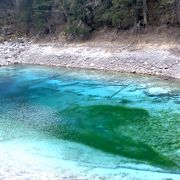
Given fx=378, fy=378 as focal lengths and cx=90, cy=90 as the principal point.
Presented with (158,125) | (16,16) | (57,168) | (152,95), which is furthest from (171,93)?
(16,16)

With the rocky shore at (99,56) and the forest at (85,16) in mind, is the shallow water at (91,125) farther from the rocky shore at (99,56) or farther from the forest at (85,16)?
the forest at (85,16)

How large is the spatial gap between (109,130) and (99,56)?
1598cm

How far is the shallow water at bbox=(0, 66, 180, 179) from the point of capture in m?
15.2

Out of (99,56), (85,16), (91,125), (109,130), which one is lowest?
(91,125)

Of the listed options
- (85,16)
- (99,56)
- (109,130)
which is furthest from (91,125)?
(85,16)

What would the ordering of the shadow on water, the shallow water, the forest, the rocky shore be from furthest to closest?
the forest, the rocky shore, the shadow on water, the shallow water

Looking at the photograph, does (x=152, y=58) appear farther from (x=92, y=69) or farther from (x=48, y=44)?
(x=48, y=44)

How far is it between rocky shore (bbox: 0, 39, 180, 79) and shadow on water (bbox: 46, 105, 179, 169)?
25.9ft

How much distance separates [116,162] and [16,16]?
3859cm

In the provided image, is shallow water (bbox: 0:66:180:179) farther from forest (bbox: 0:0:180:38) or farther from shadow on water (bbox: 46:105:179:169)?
forest (bbox: 0:0:180:38)

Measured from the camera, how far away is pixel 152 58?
99.3ft

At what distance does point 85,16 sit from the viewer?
128ft

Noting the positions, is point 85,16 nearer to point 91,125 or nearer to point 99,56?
point 99,56

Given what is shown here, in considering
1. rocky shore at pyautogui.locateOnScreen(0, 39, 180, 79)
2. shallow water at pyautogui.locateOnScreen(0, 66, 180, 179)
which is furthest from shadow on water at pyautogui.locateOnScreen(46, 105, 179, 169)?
rocky shore at pyautogui.locateOnScreen(0, 39, 180, 79)
